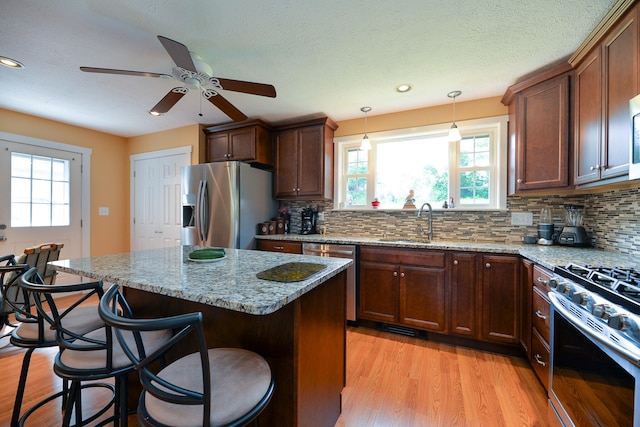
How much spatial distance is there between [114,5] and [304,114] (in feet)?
6.44

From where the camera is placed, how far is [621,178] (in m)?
1.49

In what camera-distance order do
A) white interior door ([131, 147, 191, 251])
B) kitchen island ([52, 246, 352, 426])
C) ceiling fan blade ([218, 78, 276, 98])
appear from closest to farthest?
kitchen island ([52, 246, 352, 426]) < ceiling fan blade ([218, 78, 276, 98]) < white interior door ([131, 147, 191, 251])

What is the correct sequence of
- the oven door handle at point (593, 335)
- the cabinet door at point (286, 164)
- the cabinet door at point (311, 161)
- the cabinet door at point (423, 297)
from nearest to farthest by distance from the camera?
the oven door handle at point (593, 335) < the cabinet door at point (423, 297) < the cabinet door at point (311, 161) < the cabinet door at point (286, 164)

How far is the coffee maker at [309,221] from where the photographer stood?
11.3 ft

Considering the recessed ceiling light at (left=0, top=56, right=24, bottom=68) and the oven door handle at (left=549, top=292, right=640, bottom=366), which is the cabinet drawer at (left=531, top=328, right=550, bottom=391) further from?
the recessed ceiling light at (left=0, top=56, right=24, bottom=68)

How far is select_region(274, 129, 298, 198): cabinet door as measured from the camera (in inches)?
133

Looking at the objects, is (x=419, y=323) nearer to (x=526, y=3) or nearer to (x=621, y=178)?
(x=621, y=178)

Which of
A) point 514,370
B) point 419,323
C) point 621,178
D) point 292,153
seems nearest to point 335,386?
point 419,323

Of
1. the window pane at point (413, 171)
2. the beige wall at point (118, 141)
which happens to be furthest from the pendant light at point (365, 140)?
the window pane at point (413, 171)

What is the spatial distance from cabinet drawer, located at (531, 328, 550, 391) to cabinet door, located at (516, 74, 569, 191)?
1.20 m

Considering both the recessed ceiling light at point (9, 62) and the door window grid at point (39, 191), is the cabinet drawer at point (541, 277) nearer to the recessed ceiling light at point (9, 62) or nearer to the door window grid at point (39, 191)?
the recessed ceiling light at point (9, 62)

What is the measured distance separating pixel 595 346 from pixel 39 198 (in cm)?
533

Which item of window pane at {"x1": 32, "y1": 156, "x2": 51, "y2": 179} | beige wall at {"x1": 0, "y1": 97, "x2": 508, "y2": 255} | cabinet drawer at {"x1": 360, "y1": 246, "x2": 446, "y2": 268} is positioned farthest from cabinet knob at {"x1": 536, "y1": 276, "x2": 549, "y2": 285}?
window pane at {"x1": 32, "y1": 156, "x2": 51, "y2": 179}

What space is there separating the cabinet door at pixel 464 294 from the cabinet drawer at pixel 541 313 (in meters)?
0.43
